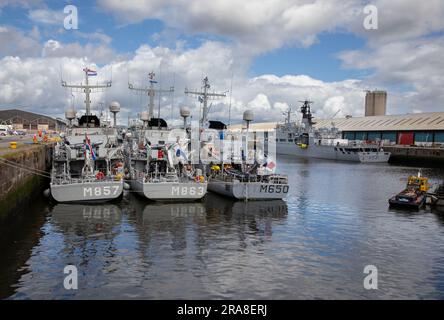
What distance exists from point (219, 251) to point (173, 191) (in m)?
10.9

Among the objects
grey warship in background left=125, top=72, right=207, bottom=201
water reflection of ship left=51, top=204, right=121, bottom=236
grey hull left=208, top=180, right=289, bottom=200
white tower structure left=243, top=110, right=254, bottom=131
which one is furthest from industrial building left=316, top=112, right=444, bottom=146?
Answer: water reflection of ship left=51, top=204, right=121, bottom=236

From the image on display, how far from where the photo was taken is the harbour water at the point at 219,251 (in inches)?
505

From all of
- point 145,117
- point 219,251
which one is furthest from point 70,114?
point 219,251

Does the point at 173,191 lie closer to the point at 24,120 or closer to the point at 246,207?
the point at 246,207

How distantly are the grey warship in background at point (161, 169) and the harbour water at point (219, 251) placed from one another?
102cm

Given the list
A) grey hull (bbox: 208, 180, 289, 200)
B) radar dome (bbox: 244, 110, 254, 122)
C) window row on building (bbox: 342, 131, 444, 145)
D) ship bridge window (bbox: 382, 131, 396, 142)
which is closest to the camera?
grey hull (bbox: 208, 180, 289, 200)

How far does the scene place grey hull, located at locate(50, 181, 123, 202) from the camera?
82.2 ft

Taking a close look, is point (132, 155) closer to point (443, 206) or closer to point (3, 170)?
point (3, 170)

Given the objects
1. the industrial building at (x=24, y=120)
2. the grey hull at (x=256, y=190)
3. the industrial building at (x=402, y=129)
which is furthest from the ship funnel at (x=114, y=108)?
the industrial building at (x=24, y=120)

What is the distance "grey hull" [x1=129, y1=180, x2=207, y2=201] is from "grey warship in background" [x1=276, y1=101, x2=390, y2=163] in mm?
61751

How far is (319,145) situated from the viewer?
9375 cm

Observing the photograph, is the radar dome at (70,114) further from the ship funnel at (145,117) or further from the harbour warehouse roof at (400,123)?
the harbour warehouse roof at (400,123)

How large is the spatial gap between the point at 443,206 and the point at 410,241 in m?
11.9

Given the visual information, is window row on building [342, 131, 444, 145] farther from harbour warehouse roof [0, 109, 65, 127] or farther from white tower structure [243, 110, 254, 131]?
harbour warehouse roof [0, 109, 65, 127]
